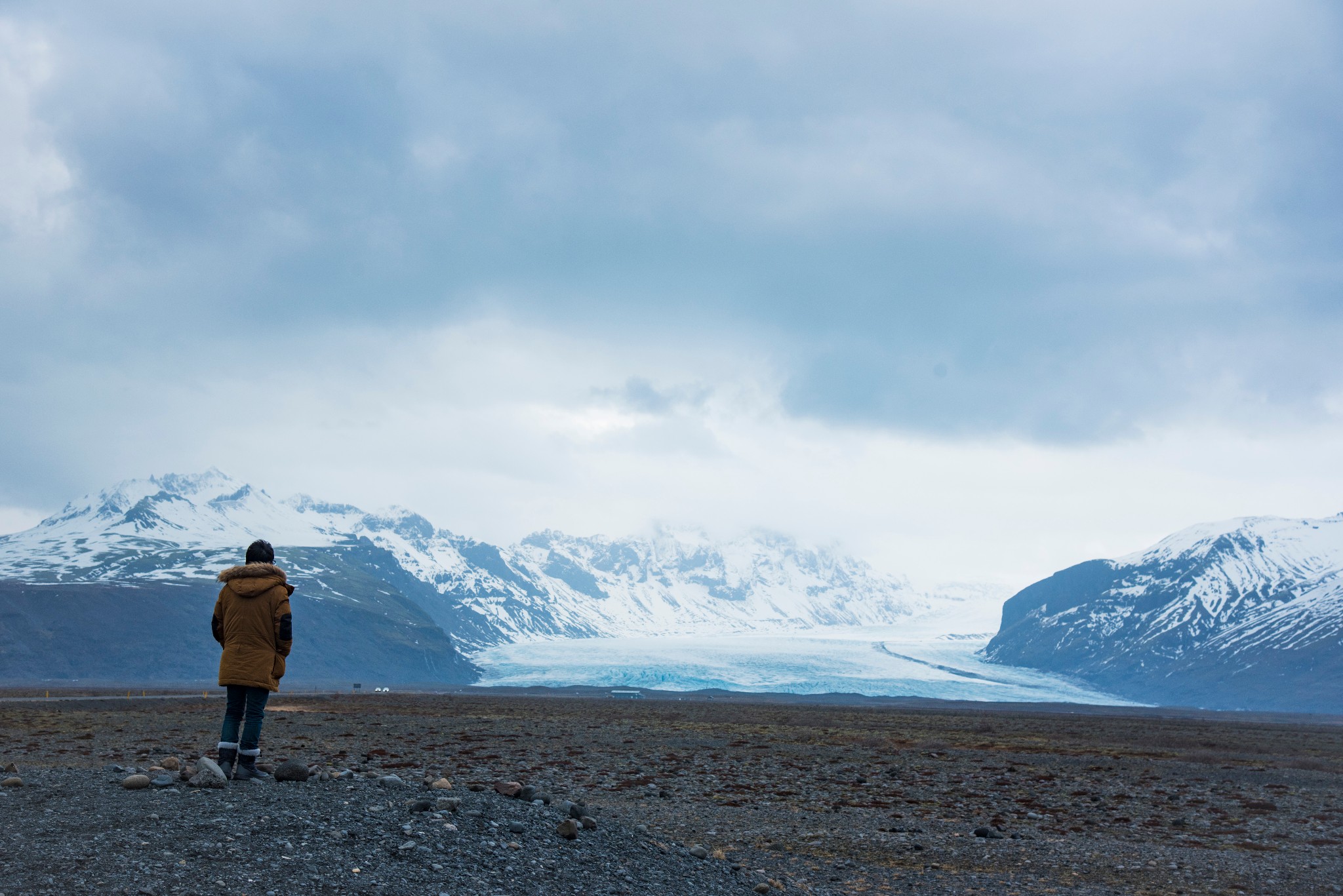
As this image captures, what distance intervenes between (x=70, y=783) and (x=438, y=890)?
23.5 feet

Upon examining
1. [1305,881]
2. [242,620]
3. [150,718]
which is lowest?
[150,718]

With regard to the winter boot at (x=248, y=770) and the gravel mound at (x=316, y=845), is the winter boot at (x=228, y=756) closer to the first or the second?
the winter boot at (x=248, y=770)

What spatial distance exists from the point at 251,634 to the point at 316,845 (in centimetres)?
352

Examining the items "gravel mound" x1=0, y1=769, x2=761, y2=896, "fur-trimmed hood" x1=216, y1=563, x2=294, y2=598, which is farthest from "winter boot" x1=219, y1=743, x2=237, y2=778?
"fur-trimmed hood" x1=216, y1=563, x2=294, y2=598

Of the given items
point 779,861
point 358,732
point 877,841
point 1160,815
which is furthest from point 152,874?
point 358,732

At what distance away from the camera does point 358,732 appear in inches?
1556

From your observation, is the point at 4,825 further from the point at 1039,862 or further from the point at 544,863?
the point at 1039,862

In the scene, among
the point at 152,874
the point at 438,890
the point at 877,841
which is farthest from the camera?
the point at 877,841

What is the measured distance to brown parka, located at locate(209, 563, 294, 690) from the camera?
43.5 ft

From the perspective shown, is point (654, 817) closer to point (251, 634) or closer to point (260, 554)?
point (251, 634)

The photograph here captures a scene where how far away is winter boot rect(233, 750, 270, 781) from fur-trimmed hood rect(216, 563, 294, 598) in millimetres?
2328

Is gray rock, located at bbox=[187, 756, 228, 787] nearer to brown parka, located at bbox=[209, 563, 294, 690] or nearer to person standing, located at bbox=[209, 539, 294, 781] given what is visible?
person standing, located at bbox=[209, 539, 294, 781]

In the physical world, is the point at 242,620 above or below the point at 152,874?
above

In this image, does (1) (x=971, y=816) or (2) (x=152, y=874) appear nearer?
(2) (x=152, y=874)
